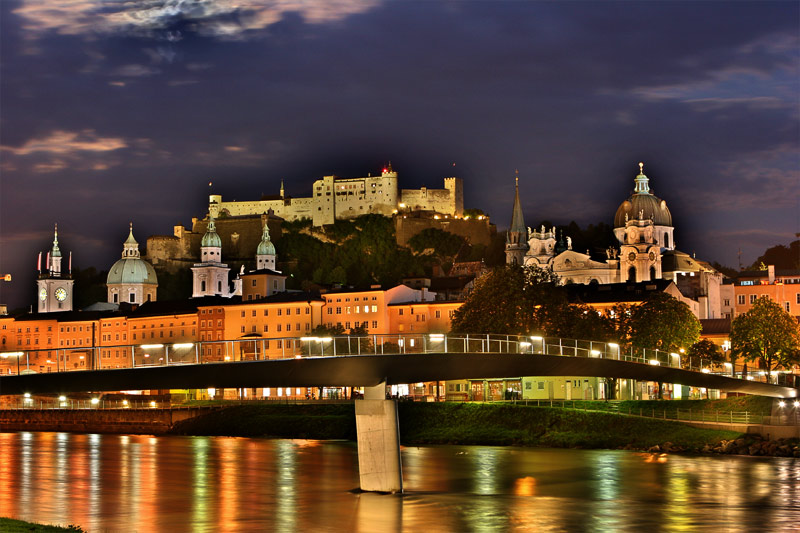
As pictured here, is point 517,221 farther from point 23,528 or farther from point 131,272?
point 23,528

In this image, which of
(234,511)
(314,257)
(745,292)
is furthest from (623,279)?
(234,511)

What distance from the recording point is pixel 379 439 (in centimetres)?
3862

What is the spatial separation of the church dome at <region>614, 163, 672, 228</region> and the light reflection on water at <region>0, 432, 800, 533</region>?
7844cm

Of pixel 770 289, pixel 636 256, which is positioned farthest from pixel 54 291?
pixel 770 289

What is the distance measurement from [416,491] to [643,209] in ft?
318

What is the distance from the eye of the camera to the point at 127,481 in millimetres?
48531

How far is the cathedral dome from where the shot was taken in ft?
495

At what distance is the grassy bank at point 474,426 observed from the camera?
5797 centimetres

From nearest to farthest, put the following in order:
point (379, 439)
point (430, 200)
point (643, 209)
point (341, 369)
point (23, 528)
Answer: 1. point (23, 528)
2. point (341, 369)
3. point (379, 439)
4. point (643, 209)
5. point (430, 200)

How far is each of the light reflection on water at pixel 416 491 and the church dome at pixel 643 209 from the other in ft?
257

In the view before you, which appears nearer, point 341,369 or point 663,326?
point 341,369

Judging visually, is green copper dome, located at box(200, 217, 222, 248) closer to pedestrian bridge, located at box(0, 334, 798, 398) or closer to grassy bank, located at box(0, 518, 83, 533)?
pedestrian bridge, located at box(0, 334, 798, 398)

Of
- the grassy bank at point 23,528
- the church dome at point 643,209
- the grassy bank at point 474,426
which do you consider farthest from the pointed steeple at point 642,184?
the grassy bank at point 23,528

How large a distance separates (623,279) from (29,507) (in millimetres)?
93191
